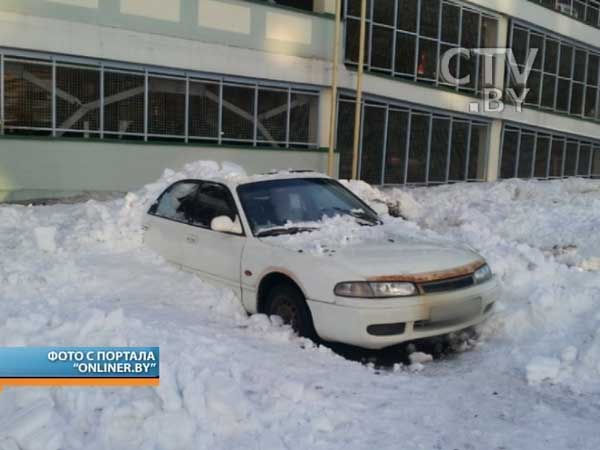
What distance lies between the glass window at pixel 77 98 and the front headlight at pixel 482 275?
400 inches

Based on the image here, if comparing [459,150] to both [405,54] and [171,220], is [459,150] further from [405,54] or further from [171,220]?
[171,220]

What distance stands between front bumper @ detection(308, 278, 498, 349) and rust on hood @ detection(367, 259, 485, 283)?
13 centimetres

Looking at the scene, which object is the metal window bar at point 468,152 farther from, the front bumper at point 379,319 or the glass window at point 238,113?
the front bumper at point 379,319

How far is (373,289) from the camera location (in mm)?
5160

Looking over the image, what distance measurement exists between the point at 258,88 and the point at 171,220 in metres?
9.58

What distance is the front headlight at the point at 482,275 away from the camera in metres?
5.65

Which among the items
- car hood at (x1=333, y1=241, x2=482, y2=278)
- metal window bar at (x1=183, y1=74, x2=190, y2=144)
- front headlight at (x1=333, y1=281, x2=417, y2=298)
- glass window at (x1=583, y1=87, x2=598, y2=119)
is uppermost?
glass window at (x1=583, y1=87, x2=598, y2=119)

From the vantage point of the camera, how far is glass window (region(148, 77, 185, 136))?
14.6 metres

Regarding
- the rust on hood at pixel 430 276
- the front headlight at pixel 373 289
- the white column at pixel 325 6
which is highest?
the white column at pixel 325 6

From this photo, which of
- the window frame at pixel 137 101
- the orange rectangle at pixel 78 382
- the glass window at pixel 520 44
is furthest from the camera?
the glass window at pixel 520 44

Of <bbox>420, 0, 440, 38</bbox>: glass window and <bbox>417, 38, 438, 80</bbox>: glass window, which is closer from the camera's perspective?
<bbox>420, 0, 440, 38</bbox>: glass window

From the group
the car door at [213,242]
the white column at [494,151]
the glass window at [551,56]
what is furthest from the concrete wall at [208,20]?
the glass window at [551,56]

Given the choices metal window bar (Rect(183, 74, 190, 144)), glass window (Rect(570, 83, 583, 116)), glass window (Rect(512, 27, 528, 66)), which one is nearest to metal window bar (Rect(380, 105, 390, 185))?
metal window bar (Rect(183, 74, 190, 144))

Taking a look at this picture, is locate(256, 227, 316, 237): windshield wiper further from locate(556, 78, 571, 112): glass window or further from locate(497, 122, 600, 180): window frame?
locate(556, 78, 571, 112): glass window
